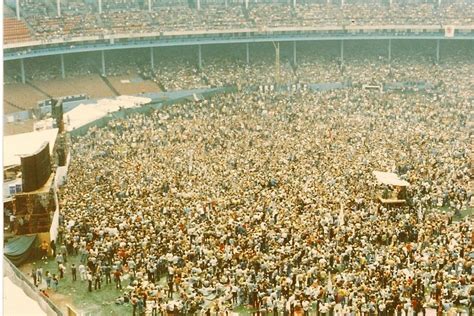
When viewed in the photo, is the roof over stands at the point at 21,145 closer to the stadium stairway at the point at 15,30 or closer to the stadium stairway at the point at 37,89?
the stadium stairway at the point at 37,89

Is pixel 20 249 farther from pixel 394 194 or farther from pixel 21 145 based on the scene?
pixel 394 194

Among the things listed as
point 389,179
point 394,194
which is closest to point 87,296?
point 394,194

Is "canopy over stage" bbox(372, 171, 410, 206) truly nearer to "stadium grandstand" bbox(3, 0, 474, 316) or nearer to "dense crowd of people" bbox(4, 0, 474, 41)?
"stadium grandstand" bbox(3, 0, 474, 316)

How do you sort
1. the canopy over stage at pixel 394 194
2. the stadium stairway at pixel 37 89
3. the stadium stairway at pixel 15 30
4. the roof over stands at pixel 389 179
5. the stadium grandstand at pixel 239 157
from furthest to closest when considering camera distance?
the stadium stairway at pixel 15 30
the stadium stairway at pixel 37 89
the roof over stands at pixel 389 179
the canopy over stage at pixel 394 194
the stadium grandstand at pixel 239 157

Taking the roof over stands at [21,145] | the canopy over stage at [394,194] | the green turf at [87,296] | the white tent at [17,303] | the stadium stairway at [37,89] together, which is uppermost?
the roof over stands at [21,145]

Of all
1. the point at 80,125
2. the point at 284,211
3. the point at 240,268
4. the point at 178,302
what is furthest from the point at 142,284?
the point at 80,125

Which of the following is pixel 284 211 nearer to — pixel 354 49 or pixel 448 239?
pixel 448 239

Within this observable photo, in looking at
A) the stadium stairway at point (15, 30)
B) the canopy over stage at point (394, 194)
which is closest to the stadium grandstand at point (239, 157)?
the canopy over stage at point (394, 194)
